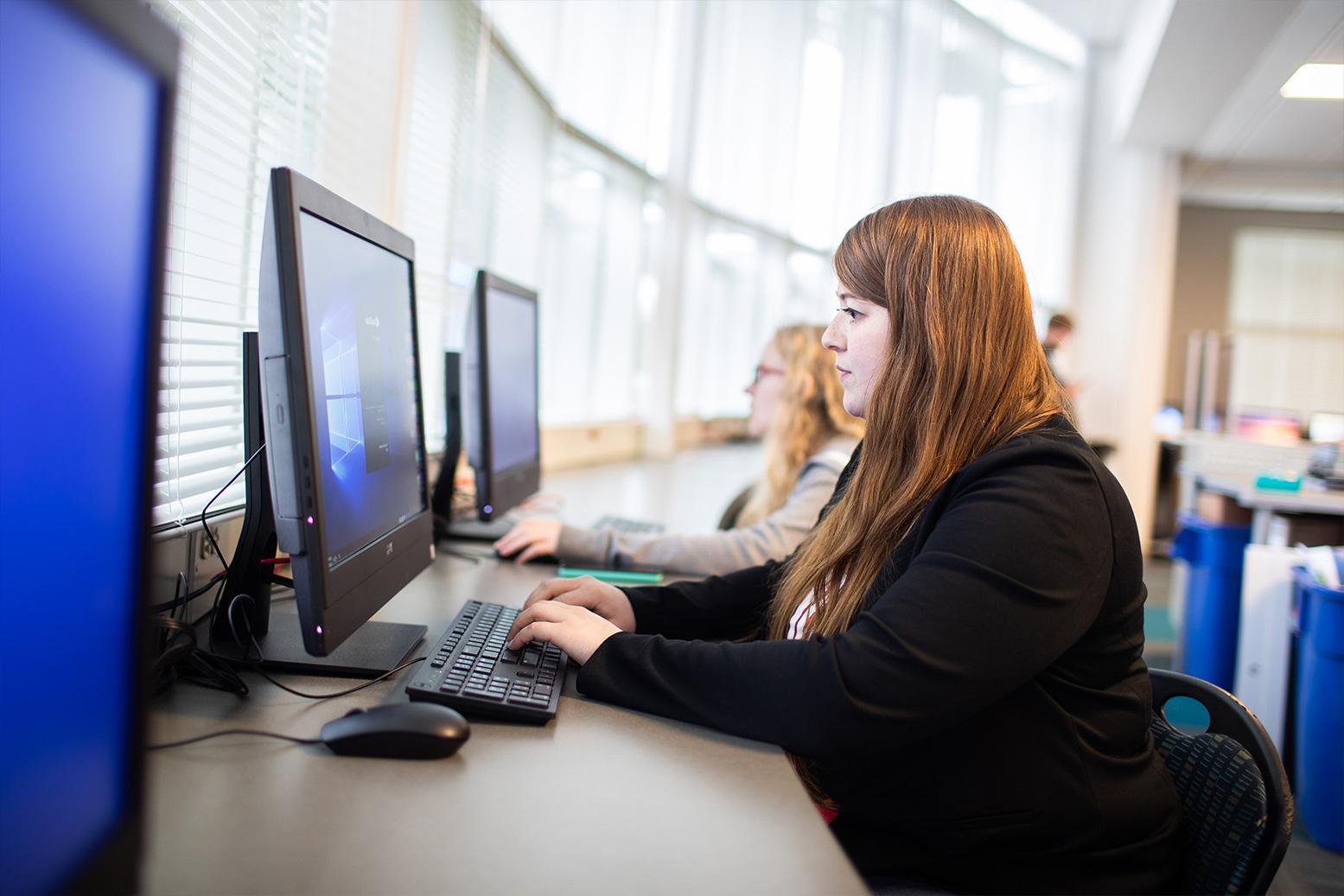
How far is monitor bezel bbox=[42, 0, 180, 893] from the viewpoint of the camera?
1.54ft

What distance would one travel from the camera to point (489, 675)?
39.3 inches

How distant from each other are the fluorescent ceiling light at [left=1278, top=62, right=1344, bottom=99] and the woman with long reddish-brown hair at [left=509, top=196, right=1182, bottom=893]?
442cm

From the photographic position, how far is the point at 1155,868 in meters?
0.98

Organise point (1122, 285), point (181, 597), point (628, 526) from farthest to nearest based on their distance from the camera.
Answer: point (1122, 285) → point (628, 526) → point (181, 597)

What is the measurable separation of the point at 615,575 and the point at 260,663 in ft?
2.61

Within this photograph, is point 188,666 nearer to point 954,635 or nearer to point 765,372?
point 954,635

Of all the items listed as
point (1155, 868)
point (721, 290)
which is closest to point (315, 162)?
point (1155, 868)

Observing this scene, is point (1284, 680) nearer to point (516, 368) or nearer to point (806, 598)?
point (806, 598)

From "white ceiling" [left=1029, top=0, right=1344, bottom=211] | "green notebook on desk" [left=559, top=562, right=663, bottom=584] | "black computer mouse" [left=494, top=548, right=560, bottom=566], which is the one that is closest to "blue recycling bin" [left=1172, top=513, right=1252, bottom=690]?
"white ceiling" [left=1029, top=0, right=1344, bottom=211]

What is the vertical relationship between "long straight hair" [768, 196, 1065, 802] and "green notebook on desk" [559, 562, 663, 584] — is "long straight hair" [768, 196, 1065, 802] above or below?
above

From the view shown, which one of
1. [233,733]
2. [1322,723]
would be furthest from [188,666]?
[1322,723]

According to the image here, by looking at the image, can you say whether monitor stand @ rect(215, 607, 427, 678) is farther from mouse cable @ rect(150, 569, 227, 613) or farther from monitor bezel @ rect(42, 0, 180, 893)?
monitor bezel @ rect(42, 0, 180, 893)

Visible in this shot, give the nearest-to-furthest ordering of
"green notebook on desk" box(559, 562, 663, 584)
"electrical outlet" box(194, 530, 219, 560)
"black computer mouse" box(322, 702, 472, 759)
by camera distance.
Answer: "black computer mouse" box(322, 702, 472, 759), "electrical outlet" box(194, 530, 219, 560), "green notebook on desk" box(559, 562, 663, 584)

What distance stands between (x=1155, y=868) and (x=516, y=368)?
5.21 feet
